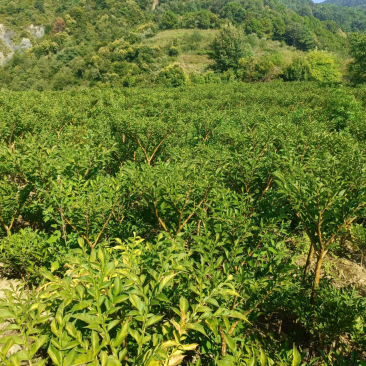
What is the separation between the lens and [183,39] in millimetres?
66938

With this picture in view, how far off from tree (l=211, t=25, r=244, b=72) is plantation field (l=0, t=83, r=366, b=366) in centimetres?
4792

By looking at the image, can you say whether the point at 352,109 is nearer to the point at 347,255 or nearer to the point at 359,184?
the point at 347,255

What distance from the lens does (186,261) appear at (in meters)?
1.98

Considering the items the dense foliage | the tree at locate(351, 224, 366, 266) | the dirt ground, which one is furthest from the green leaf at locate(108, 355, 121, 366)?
the dense foliage

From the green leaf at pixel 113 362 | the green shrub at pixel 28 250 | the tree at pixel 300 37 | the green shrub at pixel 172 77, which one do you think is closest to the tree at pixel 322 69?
the green shrub at pixel 172 77

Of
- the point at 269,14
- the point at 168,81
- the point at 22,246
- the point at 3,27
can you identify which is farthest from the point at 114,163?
the point at 3,27

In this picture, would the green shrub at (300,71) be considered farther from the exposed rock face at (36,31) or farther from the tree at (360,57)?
the exposed rock face at (36,31)

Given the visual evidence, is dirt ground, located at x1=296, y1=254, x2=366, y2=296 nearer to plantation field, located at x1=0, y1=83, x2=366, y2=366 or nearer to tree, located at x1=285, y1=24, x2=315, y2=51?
plantation field, located at x1=0, y1=83, x2=366, y2=366

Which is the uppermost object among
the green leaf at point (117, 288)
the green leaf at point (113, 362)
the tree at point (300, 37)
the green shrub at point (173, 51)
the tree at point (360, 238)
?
the tree at point (300, 37)

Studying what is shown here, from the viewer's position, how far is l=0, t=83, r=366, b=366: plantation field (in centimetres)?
154

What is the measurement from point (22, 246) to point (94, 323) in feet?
9.80

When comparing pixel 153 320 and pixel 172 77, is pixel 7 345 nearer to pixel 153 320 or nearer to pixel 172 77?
pixel 153 320

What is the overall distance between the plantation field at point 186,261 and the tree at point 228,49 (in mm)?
47921

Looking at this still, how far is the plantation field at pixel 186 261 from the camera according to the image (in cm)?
154
